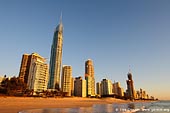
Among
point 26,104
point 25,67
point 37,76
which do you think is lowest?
point 26,104

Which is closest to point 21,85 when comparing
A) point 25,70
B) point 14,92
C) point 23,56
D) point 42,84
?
point 14,92

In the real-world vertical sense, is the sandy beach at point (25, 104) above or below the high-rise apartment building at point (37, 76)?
below

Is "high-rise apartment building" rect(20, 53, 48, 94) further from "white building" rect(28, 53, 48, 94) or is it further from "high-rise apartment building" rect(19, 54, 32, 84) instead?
"high-rise apartment building" rect(19, 54, 32, 84)

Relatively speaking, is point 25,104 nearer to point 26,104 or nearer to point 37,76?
point 26,104

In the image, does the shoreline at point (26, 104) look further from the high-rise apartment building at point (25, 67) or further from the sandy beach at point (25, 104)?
the high-rise apartment building at point (25, 67)

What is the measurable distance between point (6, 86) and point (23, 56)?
10942cm

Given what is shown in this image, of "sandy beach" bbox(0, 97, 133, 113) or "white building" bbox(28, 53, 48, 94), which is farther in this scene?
"white building" bbox(28, 53, 48, 94)

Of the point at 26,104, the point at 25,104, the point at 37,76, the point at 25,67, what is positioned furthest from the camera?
the point at 25,67

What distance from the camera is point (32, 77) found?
153000 millimetres

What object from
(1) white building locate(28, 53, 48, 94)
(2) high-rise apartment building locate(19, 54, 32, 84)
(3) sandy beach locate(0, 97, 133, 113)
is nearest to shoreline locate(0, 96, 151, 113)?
(3) sandy beach locate(0, 97, 133, 113)

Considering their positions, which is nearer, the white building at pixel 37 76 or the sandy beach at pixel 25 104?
the sandy beach at pixel 25 104

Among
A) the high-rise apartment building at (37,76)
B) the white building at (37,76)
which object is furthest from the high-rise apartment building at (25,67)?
the white building at (37,76)

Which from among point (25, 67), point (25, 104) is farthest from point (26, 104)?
point (25, 67)

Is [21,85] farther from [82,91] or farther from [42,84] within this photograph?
[82,91]
